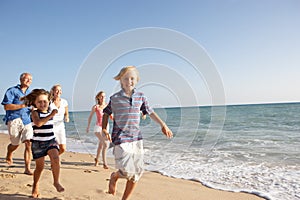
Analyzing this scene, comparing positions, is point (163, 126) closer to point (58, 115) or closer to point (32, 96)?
point (32, 96)

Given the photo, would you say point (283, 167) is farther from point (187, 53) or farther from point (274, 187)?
point (187, 53)

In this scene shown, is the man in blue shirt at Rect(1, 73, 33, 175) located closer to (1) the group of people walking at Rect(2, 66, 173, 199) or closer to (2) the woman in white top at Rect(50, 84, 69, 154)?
(2) the woman in white top at Rect(50, 84, 69, 154)

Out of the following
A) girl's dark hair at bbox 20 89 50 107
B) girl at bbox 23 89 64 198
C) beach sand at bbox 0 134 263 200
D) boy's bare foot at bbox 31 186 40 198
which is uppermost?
girl's dark hair at bbox 20 89 50 107

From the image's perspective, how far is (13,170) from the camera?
4547 millimetres

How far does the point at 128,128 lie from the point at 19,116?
3004 millimetres

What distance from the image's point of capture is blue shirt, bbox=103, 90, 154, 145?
8.73 feet

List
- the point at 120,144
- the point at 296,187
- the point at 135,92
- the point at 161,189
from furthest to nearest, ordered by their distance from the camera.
→ the point at 296,187, the point at 161,189, the point at 135,92, the point at 120,144

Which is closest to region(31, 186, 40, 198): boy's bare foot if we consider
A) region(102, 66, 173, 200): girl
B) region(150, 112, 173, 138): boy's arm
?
region(102, 66, 173, 200): girl

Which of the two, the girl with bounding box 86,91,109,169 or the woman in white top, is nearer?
the woman in white top

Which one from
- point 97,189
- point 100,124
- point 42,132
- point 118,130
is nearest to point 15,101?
point 42,132

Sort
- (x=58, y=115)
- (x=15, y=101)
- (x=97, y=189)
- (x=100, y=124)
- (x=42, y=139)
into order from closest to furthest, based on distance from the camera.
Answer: (x=42, y=139), (x=97, y=189), (x=15, y=101), (x=58, y=115), (x=100, y=124)

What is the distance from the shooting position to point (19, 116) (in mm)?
4629

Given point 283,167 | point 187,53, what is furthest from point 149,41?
point 283,167

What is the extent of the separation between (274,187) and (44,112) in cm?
410
